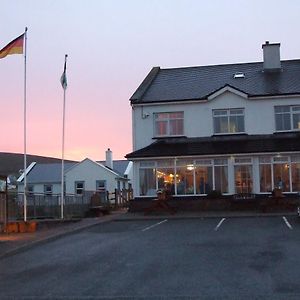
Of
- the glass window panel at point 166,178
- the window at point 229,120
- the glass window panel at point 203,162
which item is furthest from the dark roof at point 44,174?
the glass window panel at point 203,162

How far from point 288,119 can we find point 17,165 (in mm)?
91763

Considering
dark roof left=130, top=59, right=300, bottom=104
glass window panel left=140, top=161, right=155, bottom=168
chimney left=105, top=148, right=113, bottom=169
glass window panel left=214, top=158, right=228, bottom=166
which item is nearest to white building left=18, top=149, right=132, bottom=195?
chimney left=105, top=148, right=113, bottom=169

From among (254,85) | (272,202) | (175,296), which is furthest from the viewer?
(254,85)

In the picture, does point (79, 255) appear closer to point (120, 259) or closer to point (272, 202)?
point (120, 259)

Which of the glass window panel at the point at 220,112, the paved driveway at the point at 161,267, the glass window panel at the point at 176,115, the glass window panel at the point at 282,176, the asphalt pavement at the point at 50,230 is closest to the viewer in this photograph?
the paved driveway at the point at 161,267

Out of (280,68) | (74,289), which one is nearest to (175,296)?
(74,289)

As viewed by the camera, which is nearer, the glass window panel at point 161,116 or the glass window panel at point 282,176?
the glass window panel at point 282,176

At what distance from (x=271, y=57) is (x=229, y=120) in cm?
646

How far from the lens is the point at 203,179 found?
34.1 metres

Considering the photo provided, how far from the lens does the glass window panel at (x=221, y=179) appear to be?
33.9m

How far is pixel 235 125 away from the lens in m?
35.1

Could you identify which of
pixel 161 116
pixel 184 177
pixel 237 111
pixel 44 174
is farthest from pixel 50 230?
pixel 44 174

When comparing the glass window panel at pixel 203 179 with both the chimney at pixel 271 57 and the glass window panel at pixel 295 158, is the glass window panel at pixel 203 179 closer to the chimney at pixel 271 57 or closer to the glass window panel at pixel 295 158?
the glass window panel at pixel 295 158

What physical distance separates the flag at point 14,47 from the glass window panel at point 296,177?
16.7m
